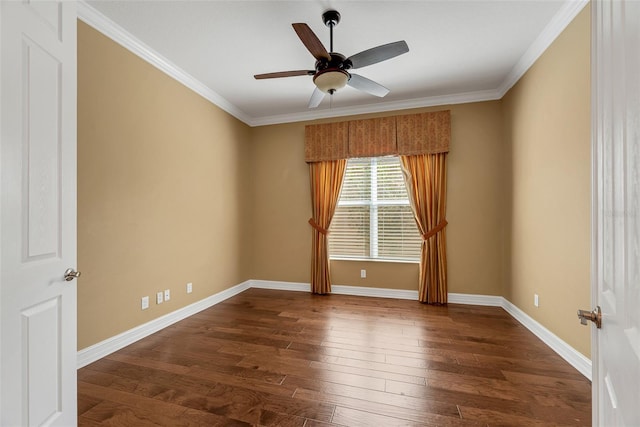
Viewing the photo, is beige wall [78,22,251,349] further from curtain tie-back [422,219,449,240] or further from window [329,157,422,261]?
curtain tie-back [422,219,449,240]

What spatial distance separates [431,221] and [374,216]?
84cm

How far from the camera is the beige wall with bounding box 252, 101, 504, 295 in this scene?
3.80 meters

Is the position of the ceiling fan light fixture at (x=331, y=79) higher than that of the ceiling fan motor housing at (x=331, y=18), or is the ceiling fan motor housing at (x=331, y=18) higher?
the ceiling fan motor housing at (x=331, y=18)

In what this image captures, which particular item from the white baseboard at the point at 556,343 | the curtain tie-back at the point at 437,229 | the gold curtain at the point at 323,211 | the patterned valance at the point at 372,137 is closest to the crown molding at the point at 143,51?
the gold curtain at the point at 323,211

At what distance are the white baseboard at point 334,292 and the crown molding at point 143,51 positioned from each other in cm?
270

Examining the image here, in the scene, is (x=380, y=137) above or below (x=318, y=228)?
above

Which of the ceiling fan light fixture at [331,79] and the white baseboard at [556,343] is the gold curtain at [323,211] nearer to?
the ceiling fan light fixture at [331,79]

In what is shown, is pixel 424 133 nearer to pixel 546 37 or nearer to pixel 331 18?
pixel 546 37

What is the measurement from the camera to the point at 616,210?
2.16 feet

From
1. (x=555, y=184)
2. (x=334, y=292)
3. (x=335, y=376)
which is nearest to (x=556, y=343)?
(x=555, y=184)

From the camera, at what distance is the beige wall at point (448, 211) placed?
380 cm
